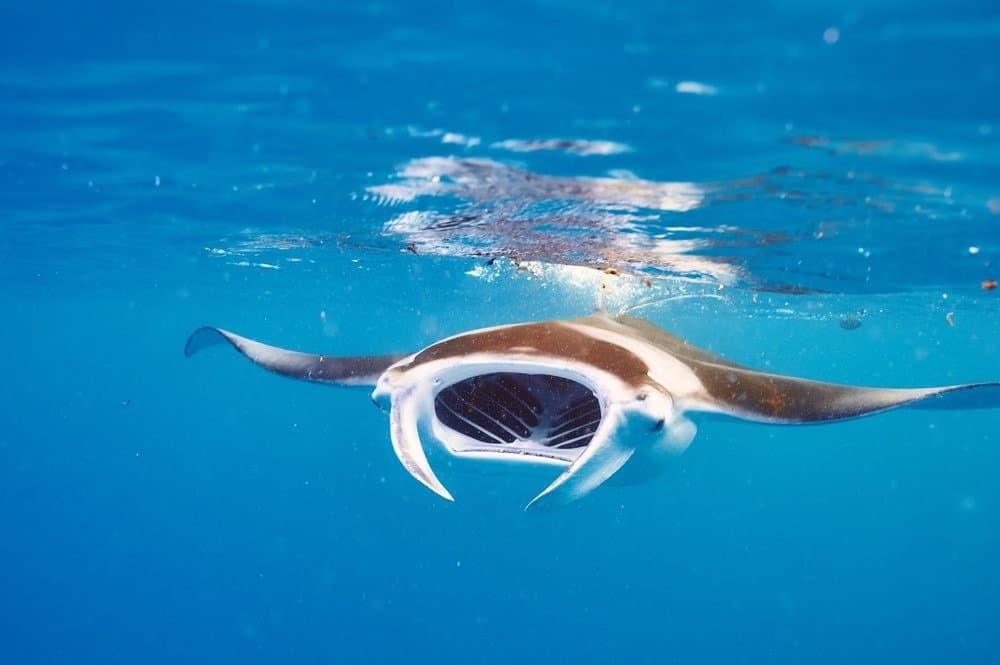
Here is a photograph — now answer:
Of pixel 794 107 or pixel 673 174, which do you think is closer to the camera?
pixel 794 107

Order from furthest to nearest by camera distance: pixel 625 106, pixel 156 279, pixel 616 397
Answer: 1. pixel 156 279
2. pixel 625 106
3. pixel 616 397

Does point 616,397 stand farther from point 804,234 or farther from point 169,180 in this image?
point 169,180

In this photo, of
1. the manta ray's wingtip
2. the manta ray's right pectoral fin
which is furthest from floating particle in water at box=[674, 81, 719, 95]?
the manta ray's wingtip

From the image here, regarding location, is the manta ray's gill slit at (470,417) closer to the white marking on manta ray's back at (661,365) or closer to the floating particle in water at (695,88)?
the white marking on manta ray's back at (661,365)

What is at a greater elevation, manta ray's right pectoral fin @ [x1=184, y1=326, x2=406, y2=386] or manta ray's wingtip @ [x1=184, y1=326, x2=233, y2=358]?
manta ray's wingtip @ [x1=184, y1=326, x2=233, y2=358]

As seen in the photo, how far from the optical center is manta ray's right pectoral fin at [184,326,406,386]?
6.97 m

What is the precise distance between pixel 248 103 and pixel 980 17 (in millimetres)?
6578

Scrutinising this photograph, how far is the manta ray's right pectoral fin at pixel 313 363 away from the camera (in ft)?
22.9

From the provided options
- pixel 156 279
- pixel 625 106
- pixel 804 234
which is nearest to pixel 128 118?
pixel 625 106

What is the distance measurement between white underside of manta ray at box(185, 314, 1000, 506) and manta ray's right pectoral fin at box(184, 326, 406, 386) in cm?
7

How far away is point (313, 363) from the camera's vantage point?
7.53 m

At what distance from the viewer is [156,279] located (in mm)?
26031

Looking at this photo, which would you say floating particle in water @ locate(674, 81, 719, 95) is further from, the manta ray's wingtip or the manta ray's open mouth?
the manta ray's wingtip

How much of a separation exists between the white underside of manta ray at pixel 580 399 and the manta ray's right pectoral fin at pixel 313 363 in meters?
0.07
